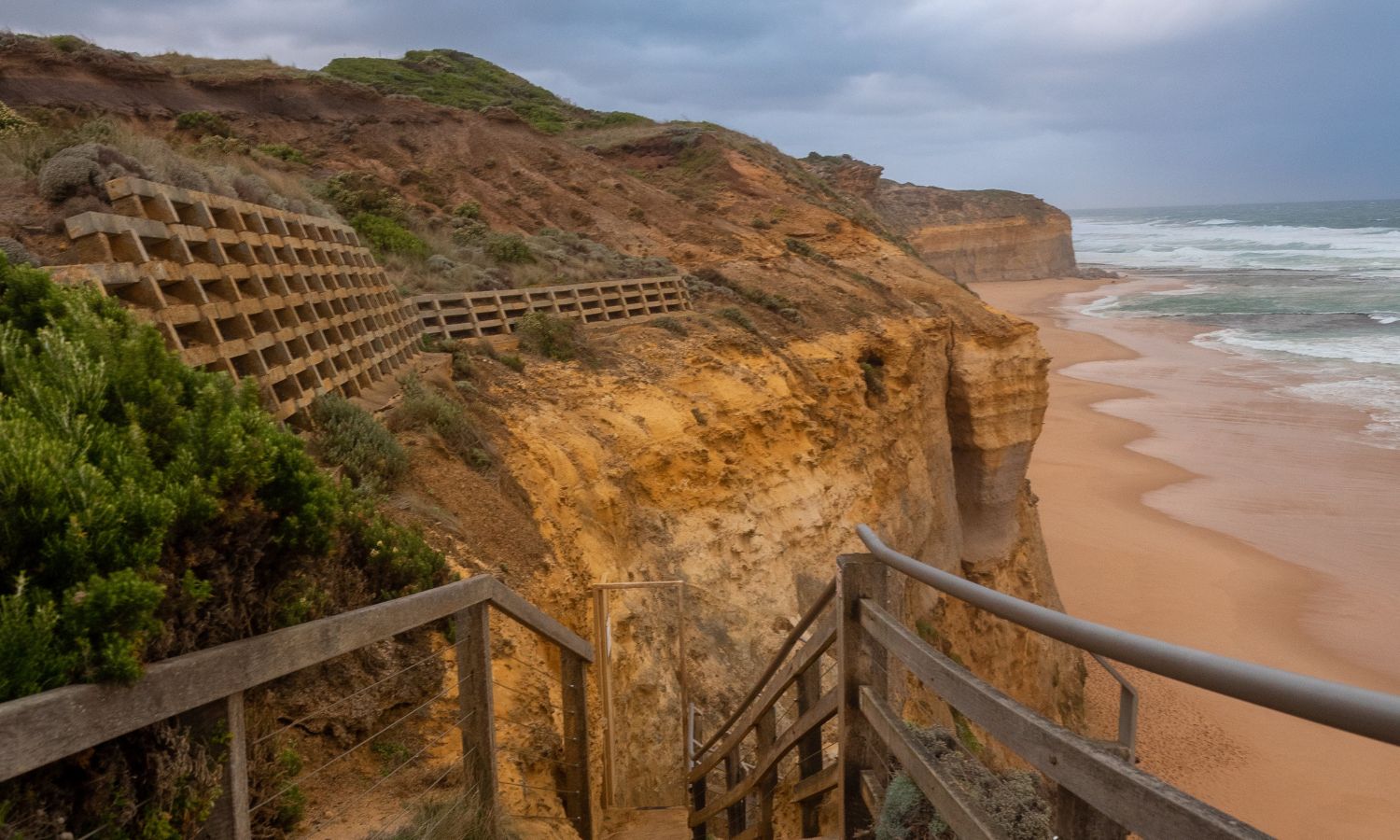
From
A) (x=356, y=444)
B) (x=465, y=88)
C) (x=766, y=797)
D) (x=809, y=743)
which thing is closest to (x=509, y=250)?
(x=356, y=444)

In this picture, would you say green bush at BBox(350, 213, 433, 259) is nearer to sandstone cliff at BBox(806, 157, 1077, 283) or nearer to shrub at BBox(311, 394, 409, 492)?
shrub at BBox(311, 394, 409, 492)

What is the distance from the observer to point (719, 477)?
1195 centimetres

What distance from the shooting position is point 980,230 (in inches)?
3152

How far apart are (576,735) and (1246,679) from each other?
3691 mm

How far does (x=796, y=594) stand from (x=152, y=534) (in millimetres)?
10538

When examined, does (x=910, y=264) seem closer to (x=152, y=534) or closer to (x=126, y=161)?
(x=126, y=161)

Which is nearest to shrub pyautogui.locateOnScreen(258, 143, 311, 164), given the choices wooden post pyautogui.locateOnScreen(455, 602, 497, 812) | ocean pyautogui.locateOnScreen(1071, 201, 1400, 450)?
wooden post pyautogui.locateOnScreen(455, 602, 497, 812)

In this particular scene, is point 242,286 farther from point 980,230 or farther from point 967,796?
point 980,230

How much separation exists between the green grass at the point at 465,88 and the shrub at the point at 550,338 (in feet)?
69.1

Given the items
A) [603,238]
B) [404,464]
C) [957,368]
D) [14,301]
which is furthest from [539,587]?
[603,238]

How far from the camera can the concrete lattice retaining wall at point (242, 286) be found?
18.4ft

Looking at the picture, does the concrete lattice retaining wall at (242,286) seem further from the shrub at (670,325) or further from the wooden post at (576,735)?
the shrub at (670,325)

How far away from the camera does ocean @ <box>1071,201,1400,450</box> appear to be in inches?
1503

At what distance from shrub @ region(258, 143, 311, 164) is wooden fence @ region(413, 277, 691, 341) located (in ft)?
26.4
